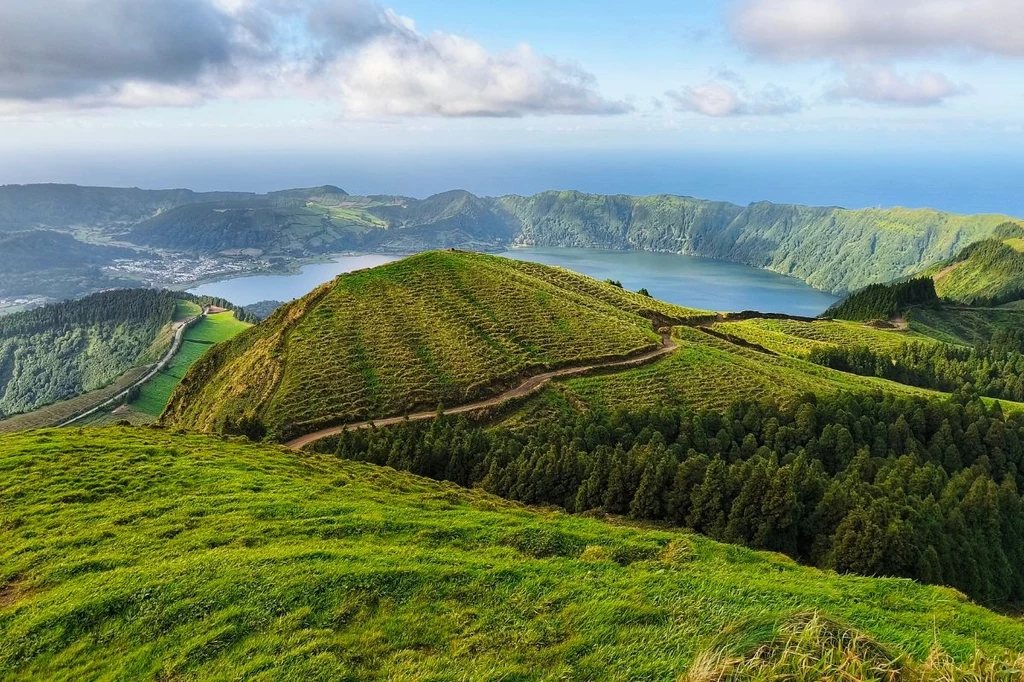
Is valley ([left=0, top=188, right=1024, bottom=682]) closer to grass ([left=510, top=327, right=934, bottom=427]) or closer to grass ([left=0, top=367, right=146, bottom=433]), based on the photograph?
grass ([left=510, top=327, right=934, bottom=427])

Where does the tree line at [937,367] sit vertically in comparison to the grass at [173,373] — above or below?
above

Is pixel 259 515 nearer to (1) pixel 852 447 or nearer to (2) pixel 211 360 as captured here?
(1) pixel 852 447

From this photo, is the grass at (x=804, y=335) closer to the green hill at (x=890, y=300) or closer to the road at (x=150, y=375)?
the green hill at (x=890, y=300)

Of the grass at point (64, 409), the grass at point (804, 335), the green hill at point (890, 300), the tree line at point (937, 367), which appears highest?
the green hill at point (890, 300)

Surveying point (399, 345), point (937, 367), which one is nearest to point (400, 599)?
point (399, 345)

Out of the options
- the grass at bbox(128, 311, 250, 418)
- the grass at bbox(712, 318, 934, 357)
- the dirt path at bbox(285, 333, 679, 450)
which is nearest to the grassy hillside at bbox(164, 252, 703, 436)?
the dirt path at bbox(285, 333, 679, 450)

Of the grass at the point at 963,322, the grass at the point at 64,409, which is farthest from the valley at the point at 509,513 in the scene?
the grass at the point at 963,322

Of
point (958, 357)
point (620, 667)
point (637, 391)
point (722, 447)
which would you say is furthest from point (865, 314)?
point (620, 667)
